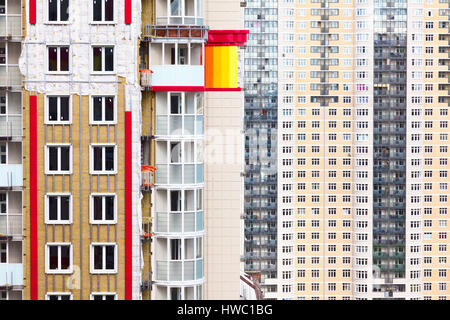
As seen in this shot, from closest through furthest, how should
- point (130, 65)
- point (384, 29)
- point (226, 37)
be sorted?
point (130, 65), point (226, 37), point (384, 29)

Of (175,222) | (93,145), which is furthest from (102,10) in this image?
(175,222)

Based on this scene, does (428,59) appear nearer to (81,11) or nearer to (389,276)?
(389,276)

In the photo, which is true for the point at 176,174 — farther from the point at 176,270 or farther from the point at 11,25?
the point at 11,25

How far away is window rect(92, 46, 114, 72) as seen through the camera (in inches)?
247

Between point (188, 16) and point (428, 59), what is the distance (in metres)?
17.7

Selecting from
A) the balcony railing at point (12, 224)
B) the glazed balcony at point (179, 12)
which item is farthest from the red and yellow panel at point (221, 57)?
the balcony railing at point (12, 224)

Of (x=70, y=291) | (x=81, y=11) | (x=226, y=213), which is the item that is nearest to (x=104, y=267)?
(x=70, y=291)

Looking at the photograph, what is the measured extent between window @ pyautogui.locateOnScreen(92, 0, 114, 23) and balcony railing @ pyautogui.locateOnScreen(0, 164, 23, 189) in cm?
129

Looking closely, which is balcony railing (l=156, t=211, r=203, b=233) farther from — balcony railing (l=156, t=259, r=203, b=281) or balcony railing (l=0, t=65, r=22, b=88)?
balcony railing (l=0, t=65, r=22, b=88)

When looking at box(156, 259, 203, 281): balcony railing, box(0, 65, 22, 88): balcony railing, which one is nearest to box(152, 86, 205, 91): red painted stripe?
box(0, 65, 22, 88): balcony railing

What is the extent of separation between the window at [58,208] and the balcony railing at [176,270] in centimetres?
86

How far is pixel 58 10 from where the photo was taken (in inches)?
246

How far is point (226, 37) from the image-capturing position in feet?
23.0

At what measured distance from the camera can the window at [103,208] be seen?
6309 mm
